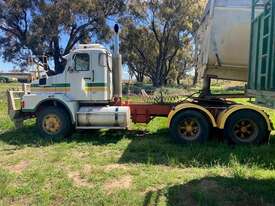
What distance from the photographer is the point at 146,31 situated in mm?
47625

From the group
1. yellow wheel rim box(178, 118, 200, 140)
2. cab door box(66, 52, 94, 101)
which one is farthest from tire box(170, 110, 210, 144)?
cab door box(66, 52, 94, 101)

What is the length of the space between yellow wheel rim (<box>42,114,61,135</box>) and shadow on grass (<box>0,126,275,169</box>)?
0.40m

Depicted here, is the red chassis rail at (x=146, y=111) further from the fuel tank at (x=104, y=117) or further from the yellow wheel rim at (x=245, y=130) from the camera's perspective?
the yellow wheel rim at (x=245, y=130)

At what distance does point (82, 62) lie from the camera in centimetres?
1228

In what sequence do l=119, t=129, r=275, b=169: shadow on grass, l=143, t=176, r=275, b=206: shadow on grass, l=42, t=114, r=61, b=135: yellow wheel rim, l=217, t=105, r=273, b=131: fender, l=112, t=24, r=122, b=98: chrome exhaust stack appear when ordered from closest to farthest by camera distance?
l=143, t=176, r=275, b=206: shadow on grass → l=119, t=129, r=275, b=169: shadow on grass → l=217, t=105, r=273, b=131: fender → l=42, t=114, r=61, b=135: yellow wheel rim → l=112, t=24, r=122, b=98: chrome exhaust stack

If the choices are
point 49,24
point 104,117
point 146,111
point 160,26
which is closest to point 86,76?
point 104,117

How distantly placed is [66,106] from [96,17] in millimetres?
23503

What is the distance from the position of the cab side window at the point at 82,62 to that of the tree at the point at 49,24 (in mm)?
19342

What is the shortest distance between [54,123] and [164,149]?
3702mm

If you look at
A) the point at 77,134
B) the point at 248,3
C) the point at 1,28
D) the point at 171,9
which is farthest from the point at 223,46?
the point at 171,9

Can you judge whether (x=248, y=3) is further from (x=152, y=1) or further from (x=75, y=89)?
(x=152, y=1)

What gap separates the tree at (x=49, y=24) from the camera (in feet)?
106

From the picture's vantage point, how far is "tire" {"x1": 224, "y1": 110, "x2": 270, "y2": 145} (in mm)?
10891

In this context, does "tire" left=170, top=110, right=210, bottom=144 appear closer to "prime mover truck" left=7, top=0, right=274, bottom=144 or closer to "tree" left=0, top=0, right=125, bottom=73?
"prime mover truck" left=7, top=0, right=274, bottom=144
